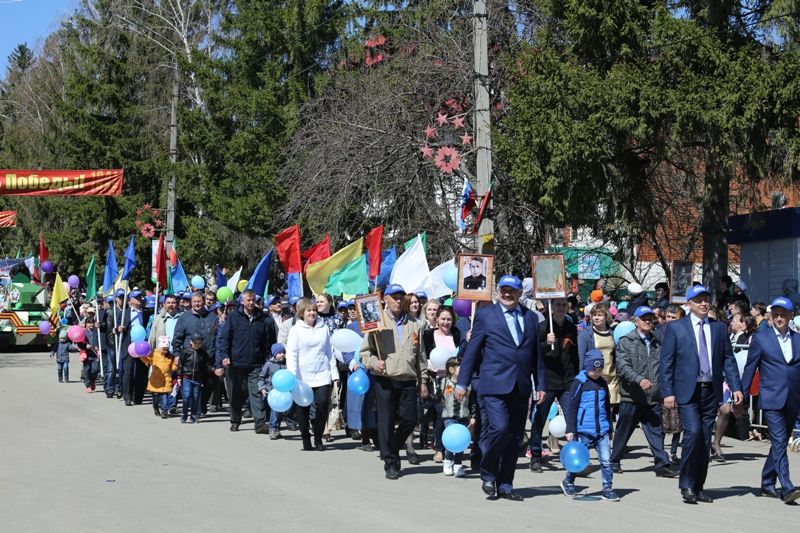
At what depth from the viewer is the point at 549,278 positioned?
1179cm

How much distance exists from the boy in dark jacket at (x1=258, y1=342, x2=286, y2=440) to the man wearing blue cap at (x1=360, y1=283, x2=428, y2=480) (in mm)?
3231

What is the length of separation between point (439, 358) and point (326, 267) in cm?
449

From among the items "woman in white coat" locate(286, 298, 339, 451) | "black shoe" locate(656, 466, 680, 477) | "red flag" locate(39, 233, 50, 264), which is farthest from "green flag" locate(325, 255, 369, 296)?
"red flag" locate(39, 233, 50, 264)

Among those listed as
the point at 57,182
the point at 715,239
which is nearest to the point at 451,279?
the point at 715,239

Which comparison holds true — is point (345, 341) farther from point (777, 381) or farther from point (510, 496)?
point (777, 381)

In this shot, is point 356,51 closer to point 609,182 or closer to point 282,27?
point 282,27

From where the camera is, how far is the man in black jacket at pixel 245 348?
1492 cm

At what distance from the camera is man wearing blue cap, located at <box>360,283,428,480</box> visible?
11016 millimetres

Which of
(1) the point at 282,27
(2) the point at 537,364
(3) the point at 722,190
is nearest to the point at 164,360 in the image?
(2) the point at 537,364

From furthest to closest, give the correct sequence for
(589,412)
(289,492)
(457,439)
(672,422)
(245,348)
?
1. (245,348)
2. (672,422)
3. (457,439)
4. (589,412)
5. (289,492)

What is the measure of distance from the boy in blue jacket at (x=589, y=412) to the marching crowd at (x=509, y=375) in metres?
0.01

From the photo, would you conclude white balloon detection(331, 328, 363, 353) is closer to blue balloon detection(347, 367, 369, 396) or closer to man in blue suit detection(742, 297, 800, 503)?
blue balloon detection(347, 367, 369, 396)

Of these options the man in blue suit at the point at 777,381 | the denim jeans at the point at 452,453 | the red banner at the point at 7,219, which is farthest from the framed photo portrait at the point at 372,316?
the red banner at the point at 7,219

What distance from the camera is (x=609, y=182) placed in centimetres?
2075
